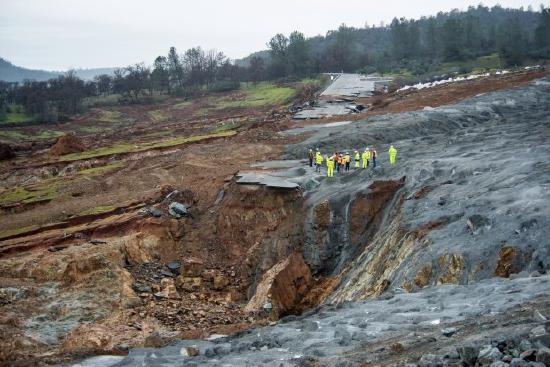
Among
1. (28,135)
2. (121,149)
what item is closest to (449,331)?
(121,149)

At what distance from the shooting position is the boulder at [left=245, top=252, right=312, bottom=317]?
1906 centimetres

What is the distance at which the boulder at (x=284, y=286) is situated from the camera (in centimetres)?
1906

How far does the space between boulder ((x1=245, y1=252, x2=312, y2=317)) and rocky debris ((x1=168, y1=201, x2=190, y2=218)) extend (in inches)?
242

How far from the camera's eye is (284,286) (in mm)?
19531

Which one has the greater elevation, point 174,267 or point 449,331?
point 449,331

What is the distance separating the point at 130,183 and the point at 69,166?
11.2 meters

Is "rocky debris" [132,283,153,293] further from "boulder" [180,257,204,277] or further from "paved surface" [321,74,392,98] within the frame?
"paved surface" [321,74,392,98]

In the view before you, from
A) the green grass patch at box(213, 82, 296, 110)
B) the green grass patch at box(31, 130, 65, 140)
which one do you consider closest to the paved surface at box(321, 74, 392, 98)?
the green grass patch at box(213, 82, 296, 110)

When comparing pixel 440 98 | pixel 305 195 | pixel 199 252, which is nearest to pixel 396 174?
pixel 305 195

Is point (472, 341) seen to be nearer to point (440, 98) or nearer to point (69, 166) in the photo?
point (69, 166)

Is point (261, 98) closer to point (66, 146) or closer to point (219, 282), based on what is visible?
point (66, 146)

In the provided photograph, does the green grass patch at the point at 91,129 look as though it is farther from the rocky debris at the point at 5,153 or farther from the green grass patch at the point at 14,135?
the rocky debris at the point at 5,153

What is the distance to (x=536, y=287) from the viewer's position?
10.4 m

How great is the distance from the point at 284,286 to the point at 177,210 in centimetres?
792
